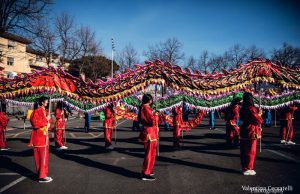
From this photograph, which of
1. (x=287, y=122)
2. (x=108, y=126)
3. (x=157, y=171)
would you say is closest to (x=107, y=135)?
(x=108, y=126)

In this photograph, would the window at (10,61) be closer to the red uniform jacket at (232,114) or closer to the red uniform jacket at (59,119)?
the red uniform jacket at (59,119)

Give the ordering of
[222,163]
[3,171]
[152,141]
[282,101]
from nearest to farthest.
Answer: [152,141] → [3,171] → [222,163] → [282,101]

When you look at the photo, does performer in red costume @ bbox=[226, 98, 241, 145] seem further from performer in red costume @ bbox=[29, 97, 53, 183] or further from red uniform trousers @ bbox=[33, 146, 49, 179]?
red uniform trousers @ bbox=[33, 146, 49, 179]

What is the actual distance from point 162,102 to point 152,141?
591 cm

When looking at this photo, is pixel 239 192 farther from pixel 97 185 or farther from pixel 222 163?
pixel 97 185

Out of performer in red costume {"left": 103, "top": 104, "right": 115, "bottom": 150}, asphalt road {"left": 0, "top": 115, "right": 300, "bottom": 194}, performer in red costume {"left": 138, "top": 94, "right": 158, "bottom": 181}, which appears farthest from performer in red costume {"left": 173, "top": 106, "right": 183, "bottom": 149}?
performer in red costume {"left": 138, "top": 94, "right": 158, "bottom": 181}

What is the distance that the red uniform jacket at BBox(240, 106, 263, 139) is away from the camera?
6.33m

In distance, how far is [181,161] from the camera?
306 inches

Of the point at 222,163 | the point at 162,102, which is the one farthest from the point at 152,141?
the point at 162,102

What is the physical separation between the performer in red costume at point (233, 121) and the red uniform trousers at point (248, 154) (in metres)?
3.82

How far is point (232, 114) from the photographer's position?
1020cm

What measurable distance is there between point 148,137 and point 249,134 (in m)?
2.62

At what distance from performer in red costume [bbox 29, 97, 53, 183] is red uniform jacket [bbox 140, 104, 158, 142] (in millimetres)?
2394

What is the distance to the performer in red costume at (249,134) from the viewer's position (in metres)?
6.25
